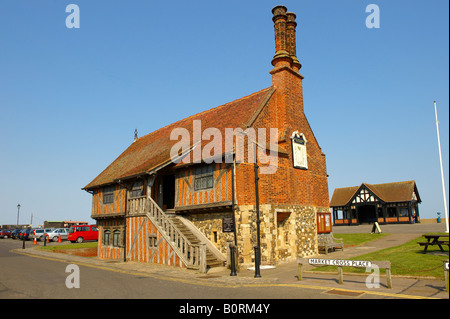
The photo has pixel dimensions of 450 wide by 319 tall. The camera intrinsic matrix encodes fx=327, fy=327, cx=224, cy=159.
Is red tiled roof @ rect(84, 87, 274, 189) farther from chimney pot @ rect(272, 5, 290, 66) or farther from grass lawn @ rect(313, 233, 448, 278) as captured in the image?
grass lawn @ rect(313, 233, 448, 278)

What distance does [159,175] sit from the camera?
62.0 ft

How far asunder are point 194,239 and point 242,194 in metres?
3.05

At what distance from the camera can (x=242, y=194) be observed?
14.8 m

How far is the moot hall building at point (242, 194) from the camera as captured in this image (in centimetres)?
1485

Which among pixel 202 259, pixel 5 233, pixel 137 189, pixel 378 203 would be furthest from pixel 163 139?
pixel 5 233

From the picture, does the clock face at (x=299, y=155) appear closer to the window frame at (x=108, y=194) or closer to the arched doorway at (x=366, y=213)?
the window frame at (x=108, y=194)

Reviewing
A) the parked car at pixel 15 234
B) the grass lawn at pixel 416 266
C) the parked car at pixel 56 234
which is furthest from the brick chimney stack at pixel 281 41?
the parked car at pixel 15 234

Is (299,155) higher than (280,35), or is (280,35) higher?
(280,35)

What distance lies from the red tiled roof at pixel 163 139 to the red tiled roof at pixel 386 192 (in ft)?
104

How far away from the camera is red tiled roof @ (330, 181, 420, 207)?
4272 cm

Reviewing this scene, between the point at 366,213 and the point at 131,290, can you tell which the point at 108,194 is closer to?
the point at 131,290
